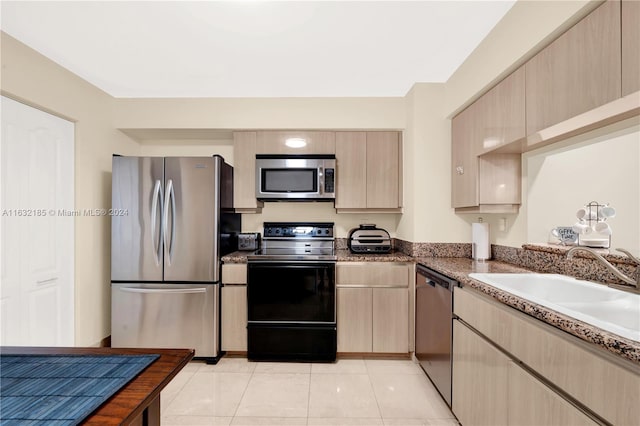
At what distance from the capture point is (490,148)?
78.7 inches

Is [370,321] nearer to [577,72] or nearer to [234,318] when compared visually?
[234,318]

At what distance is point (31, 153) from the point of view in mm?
2107

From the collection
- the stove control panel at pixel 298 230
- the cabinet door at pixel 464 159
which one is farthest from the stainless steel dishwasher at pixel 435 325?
the stove control panel at pixel 298 230

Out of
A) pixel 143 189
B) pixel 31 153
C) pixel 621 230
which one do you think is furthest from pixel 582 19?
pixel 31 153

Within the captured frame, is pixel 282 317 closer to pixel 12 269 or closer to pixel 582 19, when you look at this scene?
pixel 12 269

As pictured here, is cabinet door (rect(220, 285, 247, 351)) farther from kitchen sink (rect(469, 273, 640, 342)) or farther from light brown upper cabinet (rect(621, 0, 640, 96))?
light brown upper cabinet (rect(621, 0, 640, 96))

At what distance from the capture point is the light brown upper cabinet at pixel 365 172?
2.93 metres

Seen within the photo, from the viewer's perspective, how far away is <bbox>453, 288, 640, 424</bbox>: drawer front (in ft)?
2.61

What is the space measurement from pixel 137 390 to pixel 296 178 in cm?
230

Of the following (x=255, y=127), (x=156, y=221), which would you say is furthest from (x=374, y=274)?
(x=156, y=221)

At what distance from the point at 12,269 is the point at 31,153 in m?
0.84

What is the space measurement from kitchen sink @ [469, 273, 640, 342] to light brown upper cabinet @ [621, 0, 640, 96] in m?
0.86

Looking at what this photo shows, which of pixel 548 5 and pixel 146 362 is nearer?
pixel 146 362

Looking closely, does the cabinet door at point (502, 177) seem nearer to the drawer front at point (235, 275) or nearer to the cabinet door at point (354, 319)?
the cabinet door at point (354, 319)
